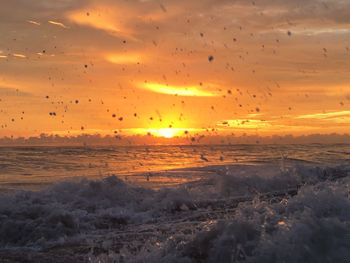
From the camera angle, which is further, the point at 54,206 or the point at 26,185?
the point at 26,185

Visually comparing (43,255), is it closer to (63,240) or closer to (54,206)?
(63,240)

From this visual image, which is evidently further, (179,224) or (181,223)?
(181,223)

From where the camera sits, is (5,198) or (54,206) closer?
(54,206)

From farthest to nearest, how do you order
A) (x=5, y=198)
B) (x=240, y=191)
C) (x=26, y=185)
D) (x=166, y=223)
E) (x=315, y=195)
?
1. (x=26, y=185)
2. (x=240, y=191)
3. (x=5, y=198)
4. (x=166, y=223)
5. (x=315, y=195)

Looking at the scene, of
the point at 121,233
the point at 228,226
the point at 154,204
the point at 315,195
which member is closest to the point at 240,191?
the point at 154,204

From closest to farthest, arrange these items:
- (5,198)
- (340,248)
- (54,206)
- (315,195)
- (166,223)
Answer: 1. (340,248)
2. (315,195)
3. (166,223)
4. (54,206)
5. (5,198)

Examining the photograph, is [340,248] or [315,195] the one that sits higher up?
[315,195]

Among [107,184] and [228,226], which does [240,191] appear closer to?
[107,184]

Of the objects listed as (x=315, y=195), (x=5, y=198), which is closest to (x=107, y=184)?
(x=5, y=198)

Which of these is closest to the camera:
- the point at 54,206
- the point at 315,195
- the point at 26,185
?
the point at 315,195
